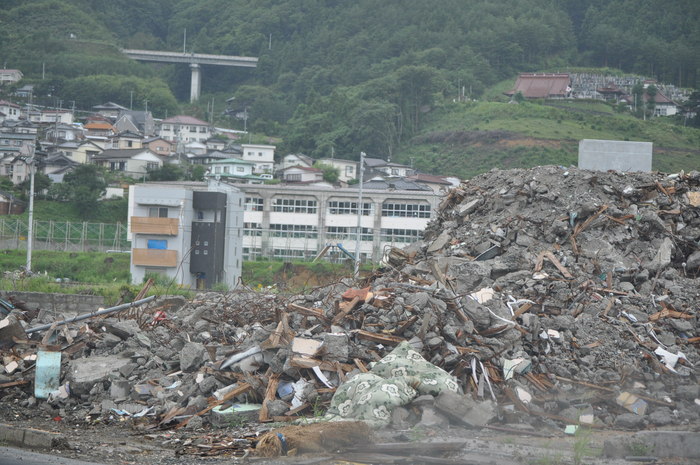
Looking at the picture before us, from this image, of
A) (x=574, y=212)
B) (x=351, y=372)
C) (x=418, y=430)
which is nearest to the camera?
(x=418, y=430)

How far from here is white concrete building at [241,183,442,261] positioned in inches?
1430

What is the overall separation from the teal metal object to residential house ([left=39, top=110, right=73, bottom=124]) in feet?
212

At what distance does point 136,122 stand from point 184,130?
492 cm

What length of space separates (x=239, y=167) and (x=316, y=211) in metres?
16.3

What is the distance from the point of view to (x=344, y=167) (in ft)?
181

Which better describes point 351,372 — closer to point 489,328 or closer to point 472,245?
point 489,328

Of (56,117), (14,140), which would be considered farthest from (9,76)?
(14,140)

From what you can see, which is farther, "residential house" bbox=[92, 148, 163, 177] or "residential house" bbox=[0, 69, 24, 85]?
"residential house" bbox=[0, 69, 24, 85]

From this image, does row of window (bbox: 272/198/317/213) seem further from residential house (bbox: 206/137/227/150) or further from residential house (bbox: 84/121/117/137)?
residential house (bbox: 84/121/117/137)

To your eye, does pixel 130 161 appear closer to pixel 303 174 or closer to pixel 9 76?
pixel 303 174

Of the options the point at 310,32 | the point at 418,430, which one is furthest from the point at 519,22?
the point at 418,430

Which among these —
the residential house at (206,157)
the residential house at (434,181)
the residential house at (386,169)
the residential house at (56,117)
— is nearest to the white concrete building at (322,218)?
the residential house at (434,181)

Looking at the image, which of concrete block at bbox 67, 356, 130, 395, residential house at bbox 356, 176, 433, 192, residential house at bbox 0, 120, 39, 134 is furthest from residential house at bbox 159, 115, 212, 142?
concrete block at bbox 67, 356, 130, 395

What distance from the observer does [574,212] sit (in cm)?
1108
